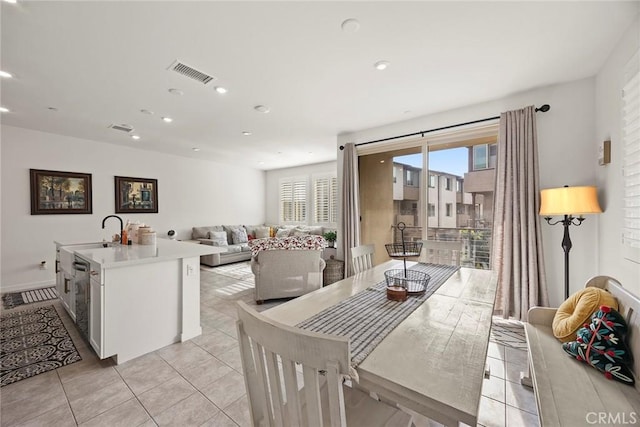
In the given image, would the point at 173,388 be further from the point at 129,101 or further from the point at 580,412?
the point at 129,101

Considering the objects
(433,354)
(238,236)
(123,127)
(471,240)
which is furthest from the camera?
(238,236)

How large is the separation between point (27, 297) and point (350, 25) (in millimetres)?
5489

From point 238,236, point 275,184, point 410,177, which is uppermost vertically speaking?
point 275,184

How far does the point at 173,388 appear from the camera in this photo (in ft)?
6.17

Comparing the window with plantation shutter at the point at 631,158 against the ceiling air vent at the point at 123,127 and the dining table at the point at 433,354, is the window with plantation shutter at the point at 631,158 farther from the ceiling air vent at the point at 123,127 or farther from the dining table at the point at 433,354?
the ceiling air vent at the point at 123,127

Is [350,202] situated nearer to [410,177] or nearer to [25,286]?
[410,177]

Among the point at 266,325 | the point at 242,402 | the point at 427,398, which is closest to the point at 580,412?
the point at 427,398

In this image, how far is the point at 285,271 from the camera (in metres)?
3.54

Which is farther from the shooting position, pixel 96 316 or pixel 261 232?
pixel 261 232

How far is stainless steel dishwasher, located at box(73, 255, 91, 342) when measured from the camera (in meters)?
2.33

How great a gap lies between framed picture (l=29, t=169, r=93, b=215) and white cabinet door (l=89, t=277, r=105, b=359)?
3.44 m

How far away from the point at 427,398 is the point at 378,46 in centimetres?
235

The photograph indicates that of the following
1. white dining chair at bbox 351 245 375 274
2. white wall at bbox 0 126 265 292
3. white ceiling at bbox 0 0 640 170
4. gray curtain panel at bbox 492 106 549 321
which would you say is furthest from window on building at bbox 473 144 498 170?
white wall at bbox 0 126 265 292

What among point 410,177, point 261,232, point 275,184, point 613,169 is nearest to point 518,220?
point 613,169
